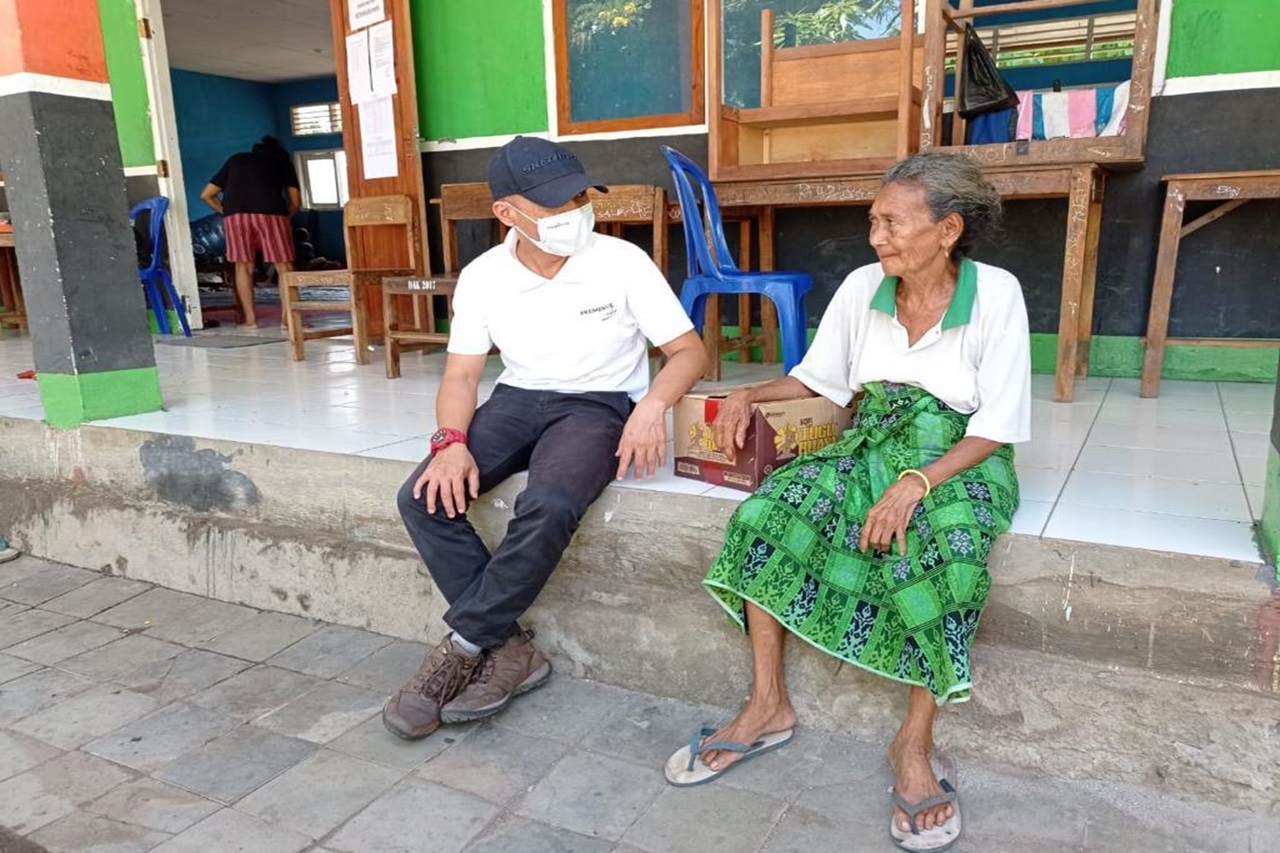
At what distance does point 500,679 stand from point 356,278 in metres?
2.91

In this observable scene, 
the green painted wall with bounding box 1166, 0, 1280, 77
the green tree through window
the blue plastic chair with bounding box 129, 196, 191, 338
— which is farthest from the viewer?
the blue plastic chair with bounding box 129, 196, 191, 338

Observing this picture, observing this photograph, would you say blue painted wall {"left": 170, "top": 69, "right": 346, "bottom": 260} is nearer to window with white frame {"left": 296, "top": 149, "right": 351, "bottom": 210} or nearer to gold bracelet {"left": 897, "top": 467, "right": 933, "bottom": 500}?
window with white frame {"left": 296, "top": 149, "right": 351, "bottom": 210}

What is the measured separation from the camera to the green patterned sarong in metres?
1.74

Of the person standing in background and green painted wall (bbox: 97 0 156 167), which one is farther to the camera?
the person standing in background

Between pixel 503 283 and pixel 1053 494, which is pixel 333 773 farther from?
pixel 1053 494

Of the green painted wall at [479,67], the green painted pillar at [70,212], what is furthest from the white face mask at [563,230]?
the green painted wall at [479,67]

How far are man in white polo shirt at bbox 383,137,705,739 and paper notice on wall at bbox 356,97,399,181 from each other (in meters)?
3.21

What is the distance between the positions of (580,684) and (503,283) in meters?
1.06

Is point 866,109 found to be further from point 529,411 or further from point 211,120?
point 211,120

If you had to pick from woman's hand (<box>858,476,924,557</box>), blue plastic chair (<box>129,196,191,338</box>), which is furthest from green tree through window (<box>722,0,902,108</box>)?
blue plastic chair (<box>129,196,191,338</box>)

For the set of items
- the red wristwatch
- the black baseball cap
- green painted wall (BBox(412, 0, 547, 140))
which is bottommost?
the red wristwatch

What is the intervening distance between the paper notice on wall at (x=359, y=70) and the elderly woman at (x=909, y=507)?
416cm

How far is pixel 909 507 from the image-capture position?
1.78 meters

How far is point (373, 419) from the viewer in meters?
3.27
